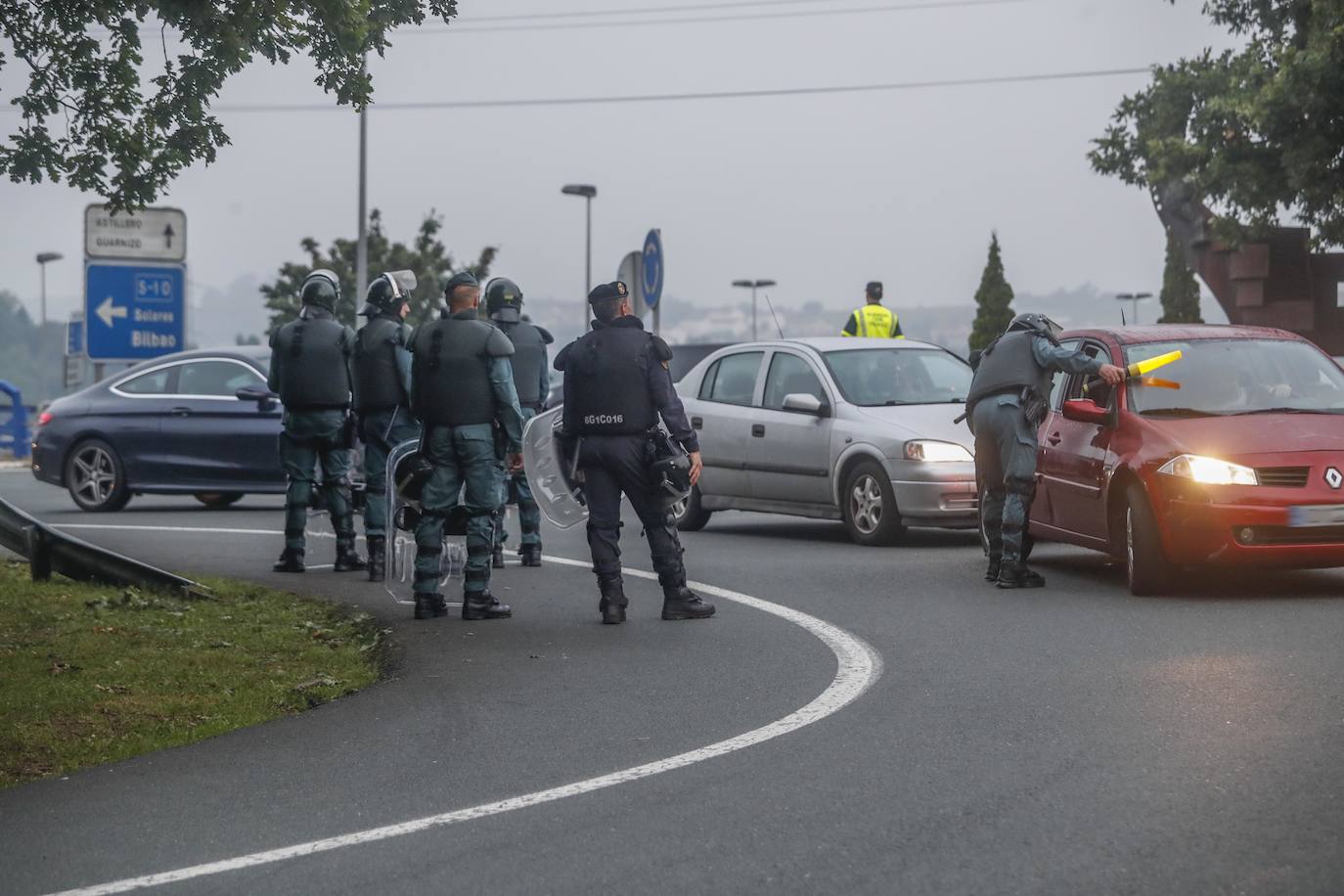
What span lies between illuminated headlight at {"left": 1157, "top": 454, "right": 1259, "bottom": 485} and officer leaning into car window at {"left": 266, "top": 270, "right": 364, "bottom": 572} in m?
5.44

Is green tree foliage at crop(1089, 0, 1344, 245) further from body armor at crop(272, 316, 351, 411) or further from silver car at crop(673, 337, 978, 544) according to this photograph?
body armor at crop(272, 316, 351, 411)

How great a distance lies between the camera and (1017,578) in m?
11.5

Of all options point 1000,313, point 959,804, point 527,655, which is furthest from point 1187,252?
point 959,804

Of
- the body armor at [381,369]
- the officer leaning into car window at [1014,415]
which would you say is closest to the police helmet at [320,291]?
the body armor at [381,369]

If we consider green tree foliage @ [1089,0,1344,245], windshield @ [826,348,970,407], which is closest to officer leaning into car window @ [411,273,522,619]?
windshield @ [826,348,970,407]

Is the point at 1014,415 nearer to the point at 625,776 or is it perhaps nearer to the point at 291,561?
the point at 291,561

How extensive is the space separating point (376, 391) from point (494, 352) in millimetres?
2196

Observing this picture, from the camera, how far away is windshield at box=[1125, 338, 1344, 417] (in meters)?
11.3

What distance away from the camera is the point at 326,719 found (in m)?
7.58

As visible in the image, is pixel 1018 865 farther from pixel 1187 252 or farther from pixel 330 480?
pixel 1187 252

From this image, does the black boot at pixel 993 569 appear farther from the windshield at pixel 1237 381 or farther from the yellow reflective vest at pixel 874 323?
the yellow reflective vest at pixel 874 323

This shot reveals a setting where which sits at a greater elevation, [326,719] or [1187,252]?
[1187,252]

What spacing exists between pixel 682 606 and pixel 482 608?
1108 millimetres

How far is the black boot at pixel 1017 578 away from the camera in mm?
11547
